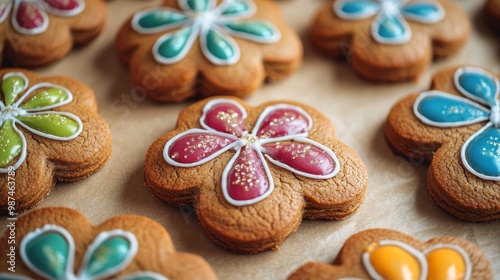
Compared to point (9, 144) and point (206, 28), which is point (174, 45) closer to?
point (206, 28)

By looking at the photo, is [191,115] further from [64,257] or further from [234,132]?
[64,257]

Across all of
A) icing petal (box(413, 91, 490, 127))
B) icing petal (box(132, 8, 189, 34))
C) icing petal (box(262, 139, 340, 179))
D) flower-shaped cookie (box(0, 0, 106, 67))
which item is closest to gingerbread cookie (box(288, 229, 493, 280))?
icing petal (box(262, 139, 340, 179))

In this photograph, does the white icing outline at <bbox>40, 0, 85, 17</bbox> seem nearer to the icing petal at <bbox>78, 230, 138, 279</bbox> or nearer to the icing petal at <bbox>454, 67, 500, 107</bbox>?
the icing petal at <bbox>78, 230, 138, 279</bbox>

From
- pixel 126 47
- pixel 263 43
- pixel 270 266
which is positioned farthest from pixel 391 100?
pixel 126 47

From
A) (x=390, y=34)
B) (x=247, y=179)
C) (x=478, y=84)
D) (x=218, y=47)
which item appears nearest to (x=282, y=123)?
(x=247, y=179)

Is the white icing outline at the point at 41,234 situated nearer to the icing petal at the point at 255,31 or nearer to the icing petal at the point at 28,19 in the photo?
the icing petal at the point at 28,19
